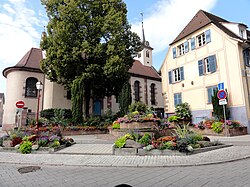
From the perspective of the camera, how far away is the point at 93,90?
71.5 feet

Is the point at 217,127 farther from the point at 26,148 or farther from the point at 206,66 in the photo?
the point at 26,148

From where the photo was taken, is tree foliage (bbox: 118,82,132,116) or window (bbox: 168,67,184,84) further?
window (bbox: 168,67,184,84)

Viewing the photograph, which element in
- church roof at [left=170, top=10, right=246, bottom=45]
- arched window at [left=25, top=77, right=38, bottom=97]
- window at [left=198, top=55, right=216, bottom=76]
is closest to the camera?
window at [left=198, top=55, right=216, bottom=76]

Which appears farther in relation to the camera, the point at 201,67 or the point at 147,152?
the point at 201,67

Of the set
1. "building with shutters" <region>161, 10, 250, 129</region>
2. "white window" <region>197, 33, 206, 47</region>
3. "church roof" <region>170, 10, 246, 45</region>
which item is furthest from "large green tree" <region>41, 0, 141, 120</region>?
"white window" <region>197, 33, 206, 47</region>

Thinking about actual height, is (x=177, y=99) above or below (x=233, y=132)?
above

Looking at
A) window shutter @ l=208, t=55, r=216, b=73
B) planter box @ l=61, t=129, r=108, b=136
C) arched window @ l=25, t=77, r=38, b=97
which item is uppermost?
window shutter @ l=208, t=55, r=216, b=73

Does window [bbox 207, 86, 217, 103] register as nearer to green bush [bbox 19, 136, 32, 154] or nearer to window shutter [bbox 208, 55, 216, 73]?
window shutter [bbox 208, 55, 216, 73]

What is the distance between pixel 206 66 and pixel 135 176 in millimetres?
17763

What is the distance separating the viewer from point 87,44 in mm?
19078

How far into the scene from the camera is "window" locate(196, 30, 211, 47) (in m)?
19.9

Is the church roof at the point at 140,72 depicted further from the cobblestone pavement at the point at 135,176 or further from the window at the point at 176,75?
the cobblestone pavement at the point at 135,176

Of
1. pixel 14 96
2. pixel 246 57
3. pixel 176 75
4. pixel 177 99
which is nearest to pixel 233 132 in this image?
pixel 246 57

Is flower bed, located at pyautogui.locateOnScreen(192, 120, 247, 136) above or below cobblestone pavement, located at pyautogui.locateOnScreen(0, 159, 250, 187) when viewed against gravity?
above
